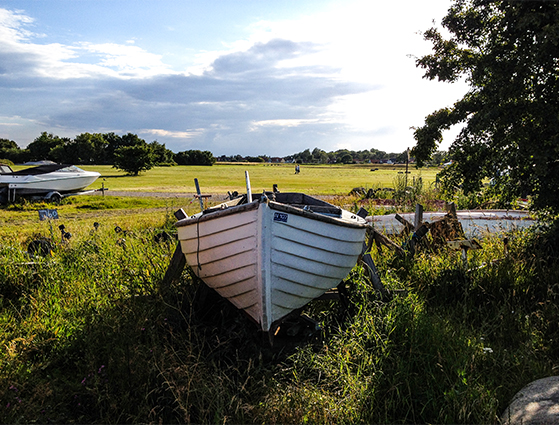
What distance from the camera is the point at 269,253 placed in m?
4.73

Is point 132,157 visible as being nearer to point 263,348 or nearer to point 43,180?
point 43,180

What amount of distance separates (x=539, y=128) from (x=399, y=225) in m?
4.24

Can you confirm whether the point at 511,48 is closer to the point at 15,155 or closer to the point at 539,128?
the point at 539,128

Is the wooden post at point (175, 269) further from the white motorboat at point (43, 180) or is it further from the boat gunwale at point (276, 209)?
the white motorboat at point (43, 180)

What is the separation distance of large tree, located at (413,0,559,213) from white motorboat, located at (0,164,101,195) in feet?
65.5

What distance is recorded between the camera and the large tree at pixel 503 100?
22.6 feet

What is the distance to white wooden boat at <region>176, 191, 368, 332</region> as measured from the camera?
15.6ft

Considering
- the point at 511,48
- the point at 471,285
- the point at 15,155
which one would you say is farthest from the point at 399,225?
the point at 15,155

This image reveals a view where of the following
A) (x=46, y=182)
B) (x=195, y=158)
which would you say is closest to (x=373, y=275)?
(x=46, y=182)

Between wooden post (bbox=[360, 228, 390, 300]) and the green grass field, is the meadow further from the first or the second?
the green grass field

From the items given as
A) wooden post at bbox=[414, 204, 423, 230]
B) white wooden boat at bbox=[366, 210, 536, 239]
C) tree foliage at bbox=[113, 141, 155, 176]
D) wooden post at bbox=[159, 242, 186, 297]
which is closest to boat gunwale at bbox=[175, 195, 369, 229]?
wooden post at bbox=[159, 242, 186, 297]

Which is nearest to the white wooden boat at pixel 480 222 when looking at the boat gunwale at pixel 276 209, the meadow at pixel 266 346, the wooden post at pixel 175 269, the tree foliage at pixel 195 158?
the meadow at pixel 266 346

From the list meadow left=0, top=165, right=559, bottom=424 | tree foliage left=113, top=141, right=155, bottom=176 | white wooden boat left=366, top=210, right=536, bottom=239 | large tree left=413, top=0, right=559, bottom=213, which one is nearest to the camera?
meadow left=0, top=165, right=559, bottom=424

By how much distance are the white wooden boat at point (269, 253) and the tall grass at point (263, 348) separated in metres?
0.56
